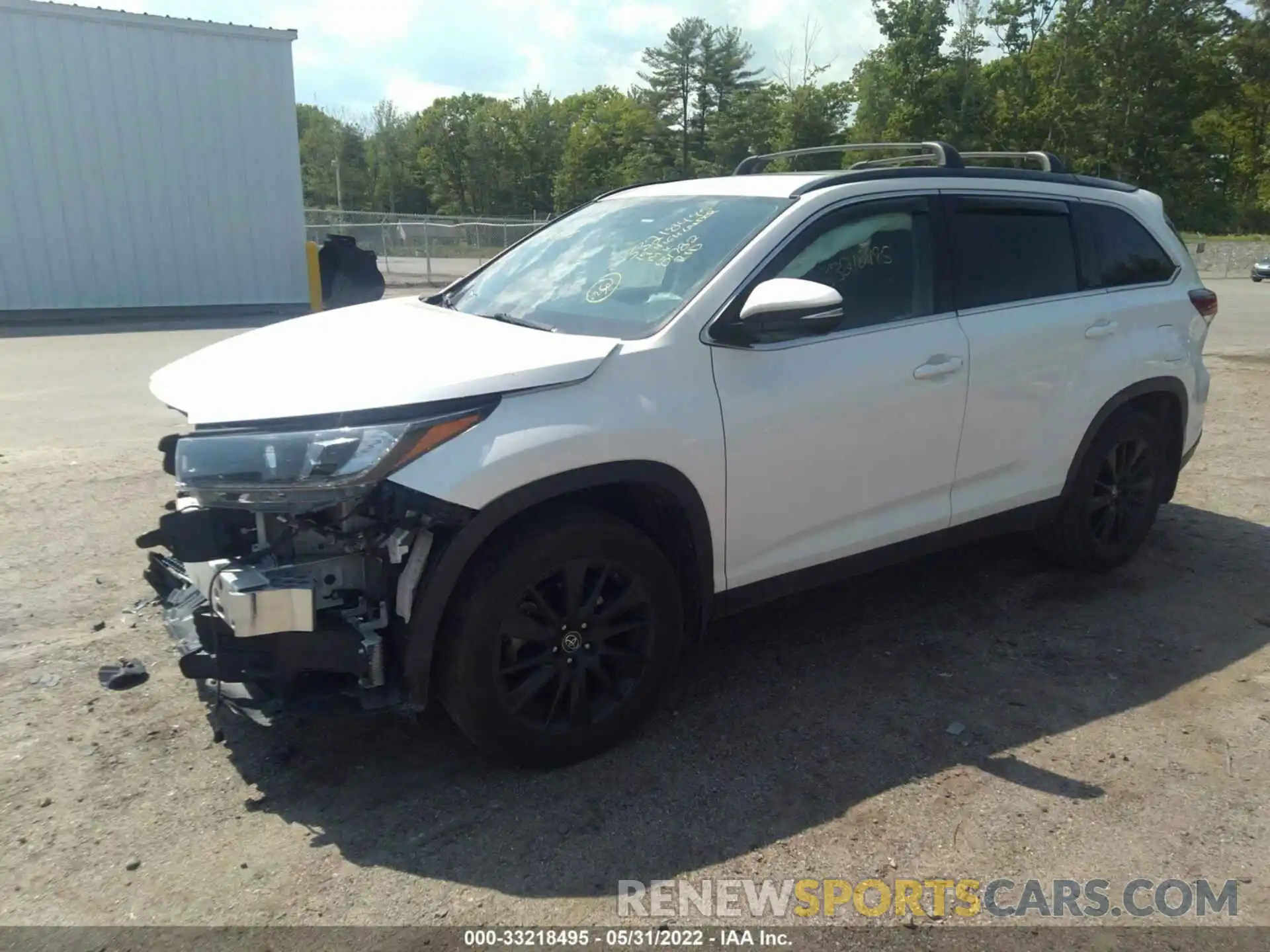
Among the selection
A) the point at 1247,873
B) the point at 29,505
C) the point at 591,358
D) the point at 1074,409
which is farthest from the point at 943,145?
the point at 29,505

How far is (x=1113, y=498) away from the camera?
16.2 feet

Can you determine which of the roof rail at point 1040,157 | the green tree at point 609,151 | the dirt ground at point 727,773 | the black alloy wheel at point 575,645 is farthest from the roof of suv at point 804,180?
the green tree at point 609,151

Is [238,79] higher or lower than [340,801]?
higher

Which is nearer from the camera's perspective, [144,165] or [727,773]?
[727,773]

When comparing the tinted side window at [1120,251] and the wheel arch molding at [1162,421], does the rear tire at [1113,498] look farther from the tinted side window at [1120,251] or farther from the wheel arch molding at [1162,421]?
the tinted side window at [1120,251]

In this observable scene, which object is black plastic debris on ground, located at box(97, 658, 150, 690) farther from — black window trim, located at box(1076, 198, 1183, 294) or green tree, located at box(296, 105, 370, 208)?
green tree, located at box(296, 105, 370, 208)

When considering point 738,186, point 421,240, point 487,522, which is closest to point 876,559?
point 738,186

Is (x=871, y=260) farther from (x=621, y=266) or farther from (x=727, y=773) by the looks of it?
(x=727, y=773)

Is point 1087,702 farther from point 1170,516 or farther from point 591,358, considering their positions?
point 1170,516

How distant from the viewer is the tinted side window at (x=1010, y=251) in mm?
4219

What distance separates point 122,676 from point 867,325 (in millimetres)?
3147

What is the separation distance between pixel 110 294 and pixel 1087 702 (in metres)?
18.4

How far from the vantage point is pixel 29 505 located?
239 inches

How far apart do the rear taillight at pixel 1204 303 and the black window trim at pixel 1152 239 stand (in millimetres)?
136
